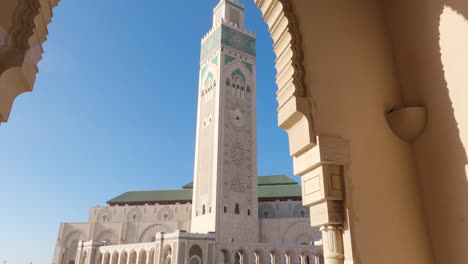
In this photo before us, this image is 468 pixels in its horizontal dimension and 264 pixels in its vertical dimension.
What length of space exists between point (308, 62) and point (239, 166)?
16444 mm

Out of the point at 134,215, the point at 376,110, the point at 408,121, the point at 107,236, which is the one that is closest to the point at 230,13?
the point at 134,215

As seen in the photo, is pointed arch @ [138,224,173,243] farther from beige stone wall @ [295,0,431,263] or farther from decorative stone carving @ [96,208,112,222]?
beige stone wall @ [295,0,431,263]

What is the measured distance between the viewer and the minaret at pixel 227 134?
673 inches

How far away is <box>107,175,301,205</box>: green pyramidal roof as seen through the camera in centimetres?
2198

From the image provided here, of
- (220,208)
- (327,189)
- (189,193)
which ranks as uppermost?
(189,193)

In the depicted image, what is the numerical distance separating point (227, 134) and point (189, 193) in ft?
25.3

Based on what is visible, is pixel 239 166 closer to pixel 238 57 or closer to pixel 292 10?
pixel 238 57

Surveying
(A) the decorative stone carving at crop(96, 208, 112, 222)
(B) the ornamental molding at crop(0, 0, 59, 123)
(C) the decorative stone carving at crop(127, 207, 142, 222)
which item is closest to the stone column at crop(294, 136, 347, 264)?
(B) the ornamental molding at crop(0, 0, 59, 123)

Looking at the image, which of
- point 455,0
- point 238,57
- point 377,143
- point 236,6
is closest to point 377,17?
point 455,0

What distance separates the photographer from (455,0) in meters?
1.72

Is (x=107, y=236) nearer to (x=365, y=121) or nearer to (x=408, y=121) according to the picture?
(x=365, y=121)

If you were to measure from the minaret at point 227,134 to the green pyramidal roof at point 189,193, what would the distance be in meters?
4.26

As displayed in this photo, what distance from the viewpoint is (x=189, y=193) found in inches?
944

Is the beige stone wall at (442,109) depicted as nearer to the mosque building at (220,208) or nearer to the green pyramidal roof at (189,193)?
the mosque building at (220,208)
